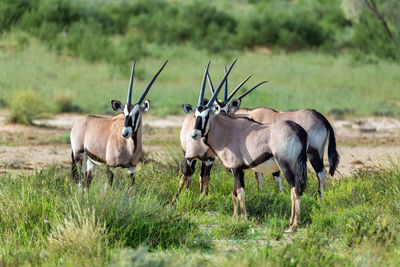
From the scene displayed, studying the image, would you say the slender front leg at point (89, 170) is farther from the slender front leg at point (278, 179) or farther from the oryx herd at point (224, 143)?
the slender front leg at point (278, 179)

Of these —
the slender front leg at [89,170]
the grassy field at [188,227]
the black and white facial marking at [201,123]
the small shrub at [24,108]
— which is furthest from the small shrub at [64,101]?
the black and white facial marking at [201,123]

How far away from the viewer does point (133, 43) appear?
27.6m

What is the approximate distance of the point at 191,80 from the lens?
2280 centimetres

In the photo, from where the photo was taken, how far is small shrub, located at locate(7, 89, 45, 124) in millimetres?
16231

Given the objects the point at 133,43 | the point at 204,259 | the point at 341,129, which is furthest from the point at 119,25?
the point at 204,259

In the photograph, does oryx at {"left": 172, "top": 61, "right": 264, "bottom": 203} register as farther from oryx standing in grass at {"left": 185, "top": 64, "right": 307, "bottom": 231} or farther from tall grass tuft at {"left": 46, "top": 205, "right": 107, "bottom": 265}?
tall grass tuft at {"left": 46, "top": 205, "right": 107, "bottom": 265}

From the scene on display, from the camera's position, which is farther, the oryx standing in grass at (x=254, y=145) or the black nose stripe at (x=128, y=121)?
the black nose stripe at (x=128, y=121)

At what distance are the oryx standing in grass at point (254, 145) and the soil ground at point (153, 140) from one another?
3821 millimetres

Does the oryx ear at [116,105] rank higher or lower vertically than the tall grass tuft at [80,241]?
higher

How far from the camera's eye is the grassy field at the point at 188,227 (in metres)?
5.91

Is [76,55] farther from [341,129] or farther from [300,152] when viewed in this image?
[300,152]

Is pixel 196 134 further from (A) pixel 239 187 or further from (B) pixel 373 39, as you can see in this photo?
(B) pixel 373 39

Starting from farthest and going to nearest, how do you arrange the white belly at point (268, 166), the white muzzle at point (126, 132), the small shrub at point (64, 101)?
the small shrub at point (64, 101)
the white muzzle at point (126, 132)
the white belly at point (268, 166)

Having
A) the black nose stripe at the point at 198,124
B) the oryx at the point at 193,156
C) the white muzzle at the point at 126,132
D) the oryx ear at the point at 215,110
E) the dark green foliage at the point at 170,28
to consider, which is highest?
the dark green foliage at the point at 170,28
